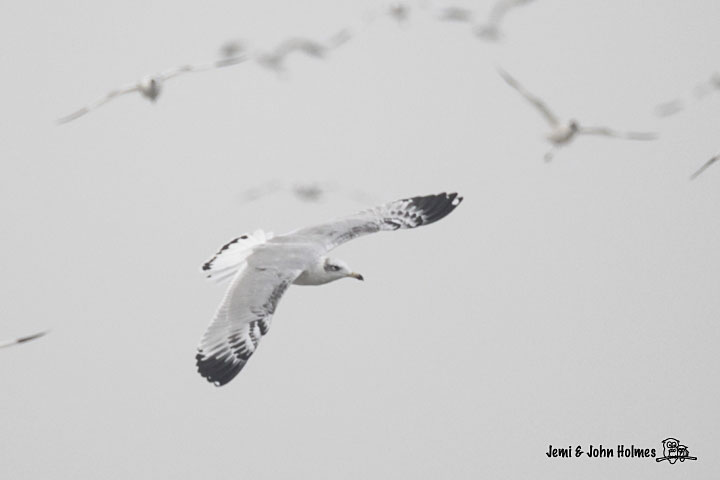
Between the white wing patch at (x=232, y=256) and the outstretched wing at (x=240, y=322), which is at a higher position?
A: the white wing patch at (x=232, y=256)

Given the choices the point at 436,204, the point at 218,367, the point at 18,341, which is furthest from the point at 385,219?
the point at 18,341

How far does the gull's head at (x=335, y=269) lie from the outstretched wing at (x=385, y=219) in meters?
0.17

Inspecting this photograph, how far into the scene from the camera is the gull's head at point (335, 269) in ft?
38.4

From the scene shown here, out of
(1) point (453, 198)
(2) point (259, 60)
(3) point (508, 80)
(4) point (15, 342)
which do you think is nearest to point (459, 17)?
(3) point (508, 80)

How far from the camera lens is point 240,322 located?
1062 cm

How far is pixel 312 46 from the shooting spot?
11.9 m

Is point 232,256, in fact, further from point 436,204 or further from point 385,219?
point 436,204

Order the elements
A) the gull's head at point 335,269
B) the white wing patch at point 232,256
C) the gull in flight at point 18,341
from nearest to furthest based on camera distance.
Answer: the gull in flight at point 18,341 → the white wing patch at point 232,256 → the gull's head at point 335,269

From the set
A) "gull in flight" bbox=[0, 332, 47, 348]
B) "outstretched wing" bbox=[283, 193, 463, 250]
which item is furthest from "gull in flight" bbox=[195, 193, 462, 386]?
"gull in flight" bbox=[0, 332, 47, 348]

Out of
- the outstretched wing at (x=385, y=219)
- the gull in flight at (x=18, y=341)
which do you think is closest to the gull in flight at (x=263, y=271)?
the outstretched wing at (x=385, y=219)

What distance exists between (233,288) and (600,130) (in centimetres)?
307

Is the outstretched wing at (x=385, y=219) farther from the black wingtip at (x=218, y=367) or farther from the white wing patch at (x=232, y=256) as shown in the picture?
the black wingtip at (x=218, y=367)

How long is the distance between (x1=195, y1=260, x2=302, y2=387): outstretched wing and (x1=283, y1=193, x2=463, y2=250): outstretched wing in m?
0.82

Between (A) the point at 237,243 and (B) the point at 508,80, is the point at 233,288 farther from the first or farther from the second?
(B) the point at 508,80
